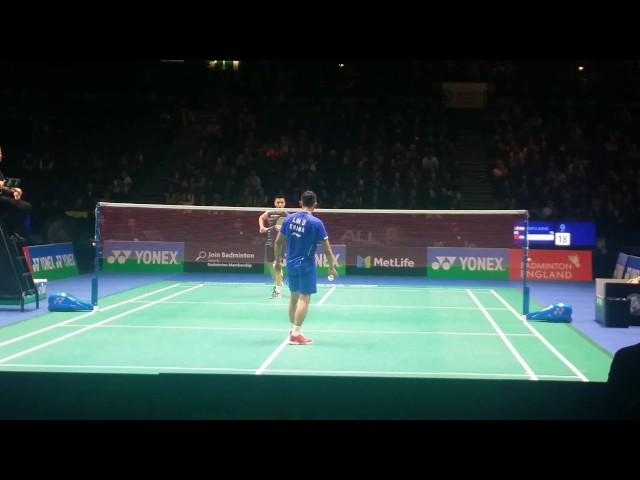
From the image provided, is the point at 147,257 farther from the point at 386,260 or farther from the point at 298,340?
the point at 298,340

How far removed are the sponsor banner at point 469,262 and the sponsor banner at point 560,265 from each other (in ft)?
2.81

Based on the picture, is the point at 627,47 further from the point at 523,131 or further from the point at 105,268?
the point at 523,131

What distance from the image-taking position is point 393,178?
84.7 feet

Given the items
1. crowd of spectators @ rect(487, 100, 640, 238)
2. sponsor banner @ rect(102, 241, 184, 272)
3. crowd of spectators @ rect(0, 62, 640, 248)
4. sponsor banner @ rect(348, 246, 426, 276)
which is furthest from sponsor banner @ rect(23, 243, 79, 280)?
crowd of spectators @ rect(487, 100, 640, 238)

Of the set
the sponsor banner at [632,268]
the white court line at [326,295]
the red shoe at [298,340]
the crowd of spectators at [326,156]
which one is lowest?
the white court line at [326,295]

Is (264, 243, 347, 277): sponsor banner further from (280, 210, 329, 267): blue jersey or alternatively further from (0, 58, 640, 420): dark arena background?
(280, 210, 329, 267): blue jersey

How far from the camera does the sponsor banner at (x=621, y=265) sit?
65.8 feet

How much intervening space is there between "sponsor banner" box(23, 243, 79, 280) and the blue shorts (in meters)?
9.42

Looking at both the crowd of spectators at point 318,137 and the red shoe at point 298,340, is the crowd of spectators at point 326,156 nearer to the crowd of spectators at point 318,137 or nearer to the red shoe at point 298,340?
the crowd of spectators at point 318,137

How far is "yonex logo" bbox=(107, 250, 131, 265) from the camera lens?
73.2ft

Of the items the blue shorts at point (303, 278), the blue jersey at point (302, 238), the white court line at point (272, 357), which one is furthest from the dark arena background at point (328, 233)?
the blue jersey at point (302, 238)
